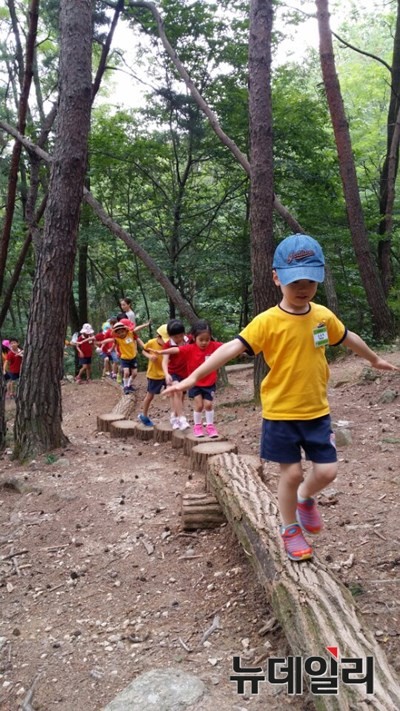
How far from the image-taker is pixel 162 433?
24.3 ft

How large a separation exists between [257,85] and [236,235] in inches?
300

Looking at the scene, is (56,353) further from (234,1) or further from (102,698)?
(234,1)

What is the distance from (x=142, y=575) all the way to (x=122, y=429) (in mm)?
3959

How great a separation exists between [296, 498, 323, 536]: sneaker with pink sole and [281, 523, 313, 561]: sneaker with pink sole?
0.41 ft

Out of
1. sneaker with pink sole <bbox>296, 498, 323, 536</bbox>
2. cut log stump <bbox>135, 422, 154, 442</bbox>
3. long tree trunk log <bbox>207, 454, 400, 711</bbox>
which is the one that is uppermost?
sneaker with pink sole <bbox>296, 498, 323, 536</bbox>

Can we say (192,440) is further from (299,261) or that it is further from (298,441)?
(299,261)

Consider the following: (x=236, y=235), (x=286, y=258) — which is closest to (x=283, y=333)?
(x=286, y=258)

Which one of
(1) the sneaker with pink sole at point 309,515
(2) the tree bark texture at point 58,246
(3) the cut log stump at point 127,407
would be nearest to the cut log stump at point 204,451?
(2) the tree bark texture at point 58,246

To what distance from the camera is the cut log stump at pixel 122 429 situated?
7.92 metres

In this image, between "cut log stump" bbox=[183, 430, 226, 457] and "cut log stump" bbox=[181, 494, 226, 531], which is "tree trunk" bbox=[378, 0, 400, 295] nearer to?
"cut log stump" bbox=[183, 430, 226, 457]

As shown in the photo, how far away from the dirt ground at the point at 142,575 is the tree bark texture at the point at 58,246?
1.86 ft

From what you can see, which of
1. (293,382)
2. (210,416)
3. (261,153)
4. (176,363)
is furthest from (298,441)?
(261,153)

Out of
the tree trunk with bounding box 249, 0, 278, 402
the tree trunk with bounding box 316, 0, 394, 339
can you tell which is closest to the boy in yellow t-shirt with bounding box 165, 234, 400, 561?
the tree trunk with bounding box 249, 0, 278, 402

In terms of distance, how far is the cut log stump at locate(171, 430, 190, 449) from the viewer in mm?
6898
